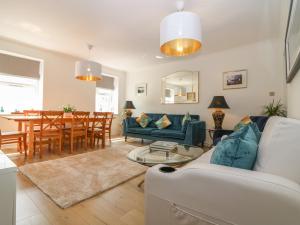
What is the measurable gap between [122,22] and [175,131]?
2.58 m

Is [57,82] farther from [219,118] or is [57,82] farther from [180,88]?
[219,118]

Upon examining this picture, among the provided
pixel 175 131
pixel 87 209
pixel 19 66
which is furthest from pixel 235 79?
pixel 19 66

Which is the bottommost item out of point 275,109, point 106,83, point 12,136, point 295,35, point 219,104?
point 12,136

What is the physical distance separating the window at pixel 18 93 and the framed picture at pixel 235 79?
4803 mm

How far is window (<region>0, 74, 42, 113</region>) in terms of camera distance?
3.64 metres

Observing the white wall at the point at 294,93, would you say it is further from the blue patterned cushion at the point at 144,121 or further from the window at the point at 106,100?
the window at the point at 106,100

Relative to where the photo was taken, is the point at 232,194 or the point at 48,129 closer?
the point at 232,194

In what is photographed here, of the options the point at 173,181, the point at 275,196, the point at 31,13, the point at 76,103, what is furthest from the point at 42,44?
the point at 275,196

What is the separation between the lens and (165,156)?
2.04 meters

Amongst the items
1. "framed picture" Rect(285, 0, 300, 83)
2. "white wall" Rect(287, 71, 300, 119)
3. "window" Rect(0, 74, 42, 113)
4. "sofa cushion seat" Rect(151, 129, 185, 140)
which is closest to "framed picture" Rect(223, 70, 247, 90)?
"sofa cushion seat" Rect(151, 129, 185, 140)

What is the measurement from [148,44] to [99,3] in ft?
4.98

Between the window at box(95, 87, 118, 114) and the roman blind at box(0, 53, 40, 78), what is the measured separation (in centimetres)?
185

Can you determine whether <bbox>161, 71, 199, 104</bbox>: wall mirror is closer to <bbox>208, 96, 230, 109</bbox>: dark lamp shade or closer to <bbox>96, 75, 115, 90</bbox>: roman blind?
<bbox>208, 96, 230, 109</bbox>: dark lamp shade

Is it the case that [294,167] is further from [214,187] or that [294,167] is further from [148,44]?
[148,44]
